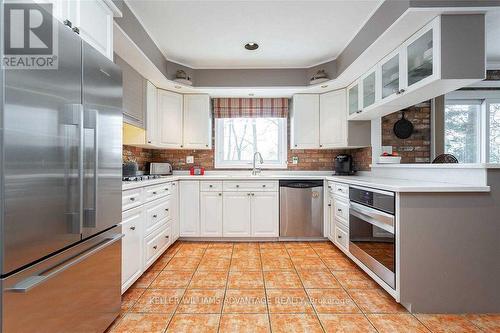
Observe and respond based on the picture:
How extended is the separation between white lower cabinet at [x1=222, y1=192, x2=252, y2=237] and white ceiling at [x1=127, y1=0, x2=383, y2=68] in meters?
1.84

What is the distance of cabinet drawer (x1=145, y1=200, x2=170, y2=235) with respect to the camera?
2559mm

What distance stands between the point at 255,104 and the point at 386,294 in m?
3.10

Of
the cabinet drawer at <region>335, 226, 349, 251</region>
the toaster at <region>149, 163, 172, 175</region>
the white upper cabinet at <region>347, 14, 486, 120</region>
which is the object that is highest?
the white upper cabinet at <region>347, 14, 486, 120</region>

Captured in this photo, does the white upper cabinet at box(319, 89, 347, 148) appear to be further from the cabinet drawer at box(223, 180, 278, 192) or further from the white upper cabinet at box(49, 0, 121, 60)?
the white upper cabinet at box(49, 0, 121, 60)

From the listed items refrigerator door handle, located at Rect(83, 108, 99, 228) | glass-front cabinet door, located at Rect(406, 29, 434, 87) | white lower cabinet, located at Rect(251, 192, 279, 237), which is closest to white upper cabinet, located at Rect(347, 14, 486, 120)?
glass-front cabinet door, located at Rect(406, 29, 434, 87)

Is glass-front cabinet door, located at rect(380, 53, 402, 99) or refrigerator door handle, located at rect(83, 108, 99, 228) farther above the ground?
glass-front cabinet door, located at rect(380, 53, 402, 99)

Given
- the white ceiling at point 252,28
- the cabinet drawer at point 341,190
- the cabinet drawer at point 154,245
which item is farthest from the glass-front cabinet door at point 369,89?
the cabinet drawer at point 154,245

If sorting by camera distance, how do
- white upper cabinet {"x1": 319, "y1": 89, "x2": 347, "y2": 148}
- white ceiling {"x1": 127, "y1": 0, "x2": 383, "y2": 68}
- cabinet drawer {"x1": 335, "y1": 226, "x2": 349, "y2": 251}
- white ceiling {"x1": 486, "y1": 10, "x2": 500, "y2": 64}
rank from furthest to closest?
1. white upper cabinet {"x1": 319, "y1": 89, "x2": 347, "y2": 148}
2. cabinet drawer {"x1": 335, "y1": 226, "x2": 349, "y2": 251}
3. white ceiling {"x1": 127, "y1": 0, "x2": 383, "y2": 68}
4. white ceiling {"x1": 486, "y1": 10, "x2": 500, "y2": 64}

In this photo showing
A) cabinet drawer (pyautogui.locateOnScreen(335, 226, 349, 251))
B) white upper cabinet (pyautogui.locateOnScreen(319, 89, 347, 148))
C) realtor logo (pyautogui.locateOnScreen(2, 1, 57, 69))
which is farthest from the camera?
white upper cabinet (pyautogui.locateOnScreen(319, 89, 347, 148))

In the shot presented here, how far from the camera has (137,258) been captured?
231 centimetres

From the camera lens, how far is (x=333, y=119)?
3.86m

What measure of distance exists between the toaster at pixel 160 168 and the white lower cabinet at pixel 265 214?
1389mm

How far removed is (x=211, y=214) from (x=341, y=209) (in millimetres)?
1696

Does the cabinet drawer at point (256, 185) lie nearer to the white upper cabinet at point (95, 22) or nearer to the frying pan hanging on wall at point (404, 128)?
the frying pan hanging on wall at point (404, 128)
